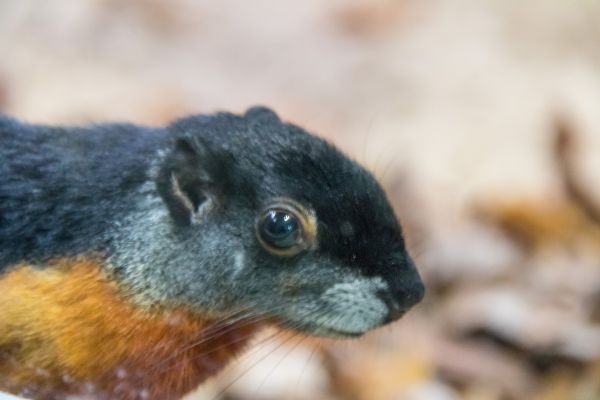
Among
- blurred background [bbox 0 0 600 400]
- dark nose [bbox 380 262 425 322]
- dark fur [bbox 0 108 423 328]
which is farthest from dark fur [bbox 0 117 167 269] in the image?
blurred background [bbox 0 0 600 400]

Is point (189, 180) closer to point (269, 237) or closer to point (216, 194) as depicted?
point (216, 194)

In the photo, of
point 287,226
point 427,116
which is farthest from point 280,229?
point 427,116

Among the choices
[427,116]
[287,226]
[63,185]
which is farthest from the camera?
[427,116]

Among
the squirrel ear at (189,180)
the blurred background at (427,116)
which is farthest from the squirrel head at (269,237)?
the blurred background at (427,116)

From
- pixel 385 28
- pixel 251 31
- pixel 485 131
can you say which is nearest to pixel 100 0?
pixel 251 31

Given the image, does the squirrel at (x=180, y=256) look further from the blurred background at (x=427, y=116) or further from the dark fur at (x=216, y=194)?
the blurred background at (x=427, y=116)

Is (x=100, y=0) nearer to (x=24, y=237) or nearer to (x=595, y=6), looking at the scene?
(x=595, y=6)
